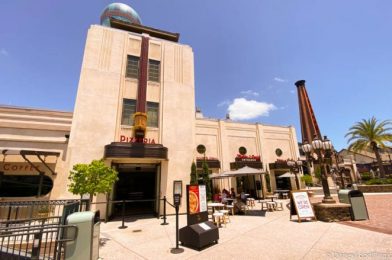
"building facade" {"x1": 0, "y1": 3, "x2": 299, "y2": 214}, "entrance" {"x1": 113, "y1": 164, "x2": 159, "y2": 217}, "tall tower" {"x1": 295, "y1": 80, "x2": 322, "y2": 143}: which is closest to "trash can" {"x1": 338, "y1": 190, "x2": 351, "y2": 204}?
"building facade" {"x1": 0, "y1": 3, "x2": 299, "y2": 214}

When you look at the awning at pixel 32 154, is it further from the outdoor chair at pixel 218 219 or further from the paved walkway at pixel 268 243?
the outdoor chair at pixel 218 219

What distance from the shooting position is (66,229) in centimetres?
507

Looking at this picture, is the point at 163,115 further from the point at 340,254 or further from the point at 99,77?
the point at 340,254

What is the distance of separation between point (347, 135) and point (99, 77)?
35.0 m

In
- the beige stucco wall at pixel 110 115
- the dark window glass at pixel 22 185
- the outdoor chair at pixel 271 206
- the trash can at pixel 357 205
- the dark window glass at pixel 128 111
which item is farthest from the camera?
the dark window glass at pixel 128 111

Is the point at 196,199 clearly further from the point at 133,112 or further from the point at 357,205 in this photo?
the point at 133,112

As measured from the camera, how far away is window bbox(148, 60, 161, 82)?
50.9ft

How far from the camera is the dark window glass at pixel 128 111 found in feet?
45.1

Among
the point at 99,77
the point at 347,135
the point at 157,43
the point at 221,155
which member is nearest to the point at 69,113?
the point at 99,77

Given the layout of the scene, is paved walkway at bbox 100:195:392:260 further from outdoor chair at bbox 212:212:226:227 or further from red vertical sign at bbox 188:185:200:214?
red vertical sign at bbox 188:185:200:214

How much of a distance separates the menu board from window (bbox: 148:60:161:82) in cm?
1086

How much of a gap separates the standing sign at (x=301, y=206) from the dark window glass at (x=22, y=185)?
47.3 ft

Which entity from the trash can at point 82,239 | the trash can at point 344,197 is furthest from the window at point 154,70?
the trash can at point 344,197

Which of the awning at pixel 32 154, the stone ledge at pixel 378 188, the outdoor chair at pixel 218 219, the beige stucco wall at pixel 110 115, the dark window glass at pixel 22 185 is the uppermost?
the beige stucco wall at pixel 110 115
